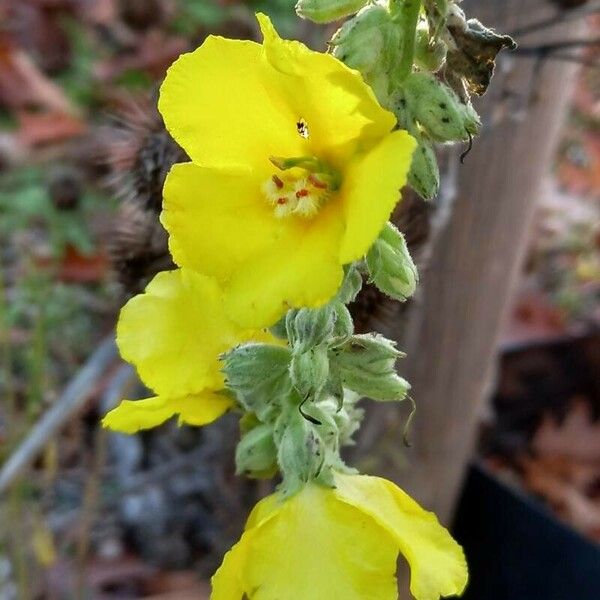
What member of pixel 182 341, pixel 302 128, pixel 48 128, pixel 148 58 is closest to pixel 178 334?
pixel 182 341

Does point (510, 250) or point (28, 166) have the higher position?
point (510, 250)

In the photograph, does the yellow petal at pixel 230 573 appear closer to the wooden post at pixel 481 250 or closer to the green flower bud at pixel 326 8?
the green flower bud at pixel 326 8

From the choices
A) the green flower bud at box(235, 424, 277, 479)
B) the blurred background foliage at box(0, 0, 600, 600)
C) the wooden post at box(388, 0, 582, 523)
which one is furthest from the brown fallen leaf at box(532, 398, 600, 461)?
the green flower bud at box(235, 424, 277, 479)

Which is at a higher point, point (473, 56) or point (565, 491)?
point (473, 56)

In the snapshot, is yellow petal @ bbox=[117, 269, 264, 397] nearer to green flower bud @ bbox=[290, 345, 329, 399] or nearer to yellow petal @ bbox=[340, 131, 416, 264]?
green flower bud @ bbox=[290, 345, 329, 399]

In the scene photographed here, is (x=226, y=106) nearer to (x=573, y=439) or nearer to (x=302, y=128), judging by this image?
(x=302, y=128)

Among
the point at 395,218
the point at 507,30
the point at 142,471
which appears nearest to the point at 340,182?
the point at 395,218

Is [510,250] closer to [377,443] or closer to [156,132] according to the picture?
[377,443]
